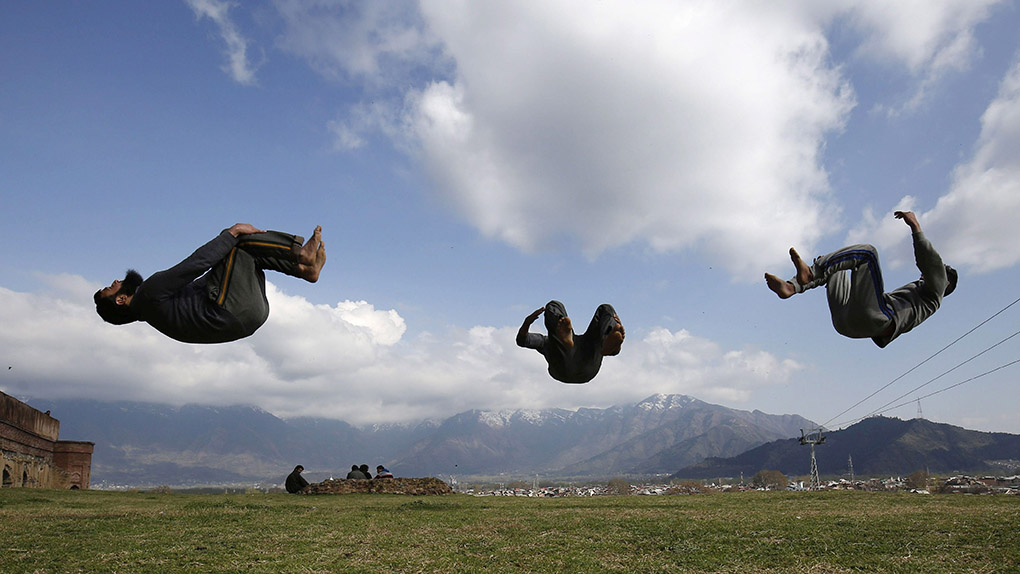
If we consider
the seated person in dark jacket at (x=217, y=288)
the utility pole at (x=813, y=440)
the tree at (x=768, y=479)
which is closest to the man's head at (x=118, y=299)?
the seated person in dark jacket at (x=217, y=288)

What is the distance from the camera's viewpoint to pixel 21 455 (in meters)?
46.3

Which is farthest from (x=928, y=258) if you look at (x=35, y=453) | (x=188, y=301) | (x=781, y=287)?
(x=35, y=453)

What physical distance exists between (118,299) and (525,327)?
18.6 ft

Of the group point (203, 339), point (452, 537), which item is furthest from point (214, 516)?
point (203, 339)

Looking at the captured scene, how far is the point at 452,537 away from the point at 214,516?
7.28m

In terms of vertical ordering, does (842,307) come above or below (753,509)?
above

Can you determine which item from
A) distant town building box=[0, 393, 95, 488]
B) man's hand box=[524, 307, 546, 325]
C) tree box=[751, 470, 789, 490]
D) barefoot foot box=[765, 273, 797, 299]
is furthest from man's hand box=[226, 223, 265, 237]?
tree box=[751, 470, 789, 490]

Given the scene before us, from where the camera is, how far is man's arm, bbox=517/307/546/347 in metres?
9.44

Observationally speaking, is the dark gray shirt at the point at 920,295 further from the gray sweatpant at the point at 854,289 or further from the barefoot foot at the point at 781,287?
the barefoot foot at the point at 781,287

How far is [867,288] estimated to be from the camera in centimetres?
850

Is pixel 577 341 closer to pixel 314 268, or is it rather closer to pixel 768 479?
pixel 314 268

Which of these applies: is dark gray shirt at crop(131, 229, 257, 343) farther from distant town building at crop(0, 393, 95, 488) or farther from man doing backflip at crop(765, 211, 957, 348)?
distant town building at crop(0, 393, 95, 488)

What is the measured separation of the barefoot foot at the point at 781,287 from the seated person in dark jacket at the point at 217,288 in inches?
251

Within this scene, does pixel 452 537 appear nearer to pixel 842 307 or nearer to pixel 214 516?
pixel 214 516
